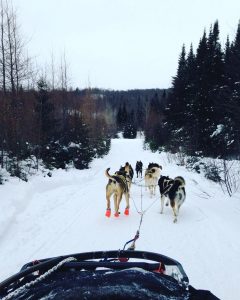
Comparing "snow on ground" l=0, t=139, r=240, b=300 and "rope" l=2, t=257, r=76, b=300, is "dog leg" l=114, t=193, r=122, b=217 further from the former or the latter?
"rope" l=2, t=257, r=76, b=300

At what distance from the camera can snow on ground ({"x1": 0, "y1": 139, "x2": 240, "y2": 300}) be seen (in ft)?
15.0

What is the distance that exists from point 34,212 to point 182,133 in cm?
2039

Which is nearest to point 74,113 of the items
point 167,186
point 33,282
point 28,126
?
point 28,126

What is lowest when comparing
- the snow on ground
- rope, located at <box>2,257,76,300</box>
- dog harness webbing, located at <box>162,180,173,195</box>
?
the snow on ground

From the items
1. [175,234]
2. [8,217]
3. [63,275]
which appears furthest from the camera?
[8,217]

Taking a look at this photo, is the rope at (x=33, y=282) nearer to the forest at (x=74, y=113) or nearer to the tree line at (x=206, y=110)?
the forest at (x=74, y=113)

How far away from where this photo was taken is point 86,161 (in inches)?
752

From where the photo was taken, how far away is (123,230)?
21.1ft

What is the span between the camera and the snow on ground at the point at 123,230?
4.58m

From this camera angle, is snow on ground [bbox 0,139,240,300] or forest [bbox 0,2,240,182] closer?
snow on ground [bbox 0,139,240,300]

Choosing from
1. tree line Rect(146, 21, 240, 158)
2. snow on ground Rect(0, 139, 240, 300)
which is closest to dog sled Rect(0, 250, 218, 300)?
snow on ground Rect(0, 139, 240, 300)

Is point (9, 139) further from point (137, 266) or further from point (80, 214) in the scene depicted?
point (137, 266)

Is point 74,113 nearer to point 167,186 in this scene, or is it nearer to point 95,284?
point 167,186

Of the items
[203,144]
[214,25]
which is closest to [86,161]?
[203,144]
